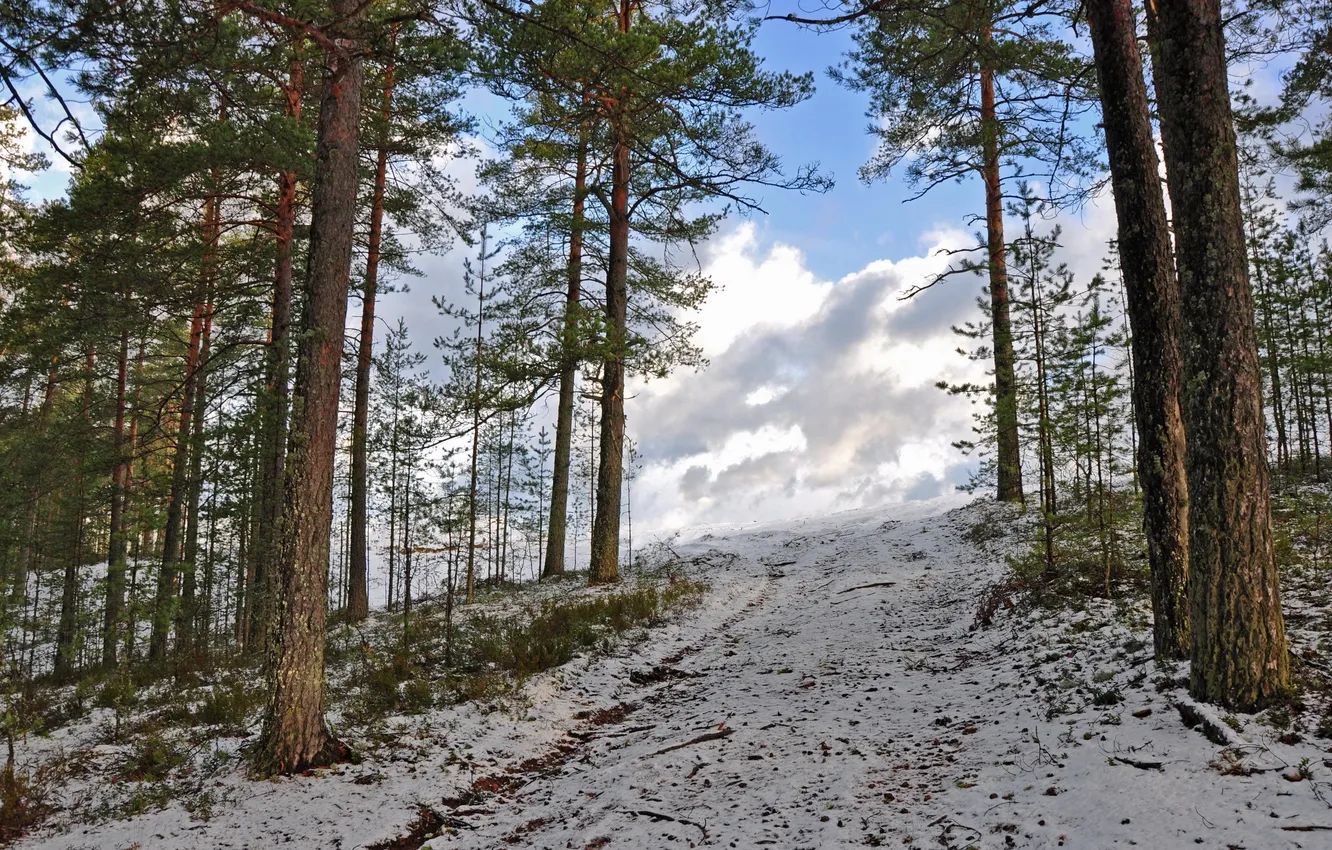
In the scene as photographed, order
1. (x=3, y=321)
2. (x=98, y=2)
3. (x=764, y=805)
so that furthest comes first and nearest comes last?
1. (x=3, y=321)
2. (x=98, y=2)
3. (x=764, y=805)

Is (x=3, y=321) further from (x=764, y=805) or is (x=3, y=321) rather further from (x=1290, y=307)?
(x=1290, y=307)

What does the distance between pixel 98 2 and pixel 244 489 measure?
8.09m

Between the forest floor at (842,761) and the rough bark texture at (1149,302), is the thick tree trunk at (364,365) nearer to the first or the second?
the forest floor at (842,761)

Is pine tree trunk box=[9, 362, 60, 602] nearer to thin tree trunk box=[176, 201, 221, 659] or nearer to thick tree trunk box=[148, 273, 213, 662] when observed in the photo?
thick tree trunk box=[148, 273, 213, 662]

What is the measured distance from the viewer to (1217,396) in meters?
4.52

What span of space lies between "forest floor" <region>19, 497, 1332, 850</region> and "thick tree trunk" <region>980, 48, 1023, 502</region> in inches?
203

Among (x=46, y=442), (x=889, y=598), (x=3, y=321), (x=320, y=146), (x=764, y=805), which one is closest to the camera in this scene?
(x=764, y=805)

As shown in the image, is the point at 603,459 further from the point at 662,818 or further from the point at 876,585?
the point at 662,818

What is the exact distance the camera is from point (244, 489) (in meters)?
11.1

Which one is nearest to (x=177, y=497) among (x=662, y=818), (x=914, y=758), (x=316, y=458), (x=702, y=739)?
(x=316, y=458)

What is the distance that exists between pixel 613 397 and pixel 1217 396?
10686 millimetres

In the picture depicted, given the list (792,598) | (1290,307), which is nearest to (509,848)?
(792,598)

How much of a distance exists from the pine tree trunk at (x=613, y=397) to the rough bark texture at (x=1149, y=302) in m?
9.41

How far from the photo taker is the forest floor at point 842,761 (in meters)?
3.62
